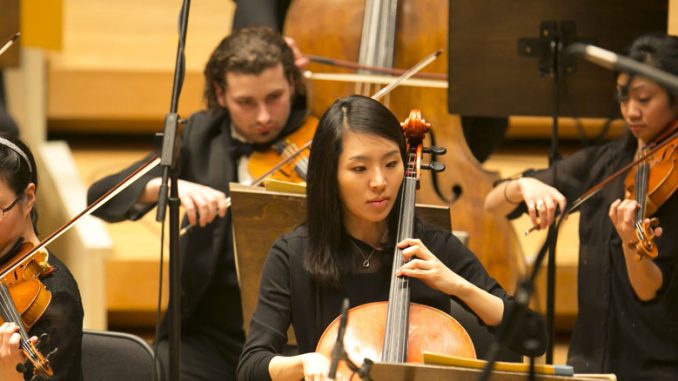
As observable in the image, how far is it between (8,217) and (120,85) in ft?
7.08

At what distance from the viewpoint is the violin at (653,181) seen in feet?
7.10

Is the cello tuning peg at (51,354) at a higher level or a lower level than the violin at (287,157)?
lower

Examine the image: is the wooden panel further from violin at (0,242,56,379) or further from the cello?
violin at (0,242,56,379)

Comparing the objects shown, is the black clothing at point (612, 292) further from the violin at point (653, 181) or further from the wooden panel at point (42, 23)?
the wooden panel at point (42, 23)

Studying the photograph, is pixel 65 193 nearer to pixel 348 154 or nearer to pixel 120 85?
pixel 120 85

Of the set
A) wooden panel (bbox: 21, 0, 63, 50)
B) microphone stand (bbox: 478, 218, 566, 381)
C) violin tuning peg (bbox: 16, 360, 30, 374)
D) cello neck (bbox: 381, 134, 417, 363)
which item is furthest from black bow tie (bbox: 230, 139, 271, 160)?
wooden panel (bbox: 21, 0, 63, 50)

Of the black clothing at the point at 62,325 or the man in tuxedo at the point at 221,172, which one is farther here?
the man in tuxedo at the point at 221,172

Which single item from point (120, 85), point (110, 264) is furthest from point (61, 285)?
point (120, 85)

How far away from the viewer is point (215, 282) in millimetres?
2609

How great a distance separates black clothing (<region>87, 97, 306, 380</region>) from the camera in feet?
→ 8.43

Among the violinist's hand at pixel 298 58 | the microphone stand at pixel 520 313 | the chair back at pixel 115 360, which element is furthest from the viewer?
the violinist's hand at pixel 298 58

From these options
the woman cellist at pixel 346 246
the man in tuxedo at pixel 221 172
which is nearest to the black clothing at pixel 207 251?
the man in tuxedo at pixel 221 172

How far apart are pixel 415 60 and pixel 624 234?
858 millimetres

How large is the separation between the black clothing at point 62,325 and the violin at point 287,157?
2.17 feet
